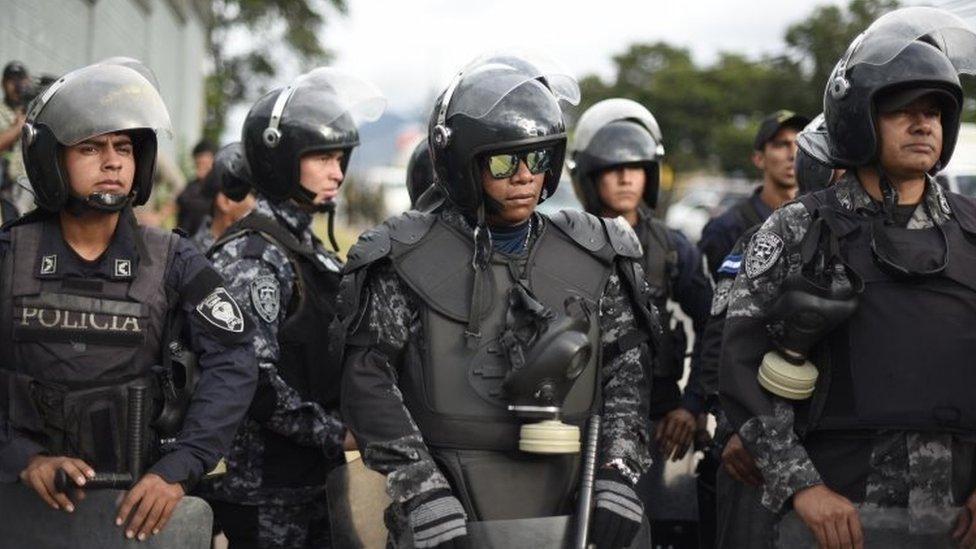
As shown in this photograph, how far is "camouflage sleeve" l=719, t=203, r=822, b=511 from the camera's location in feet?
12.2

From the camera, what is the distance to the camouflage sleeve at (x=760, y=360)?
12.2 feet

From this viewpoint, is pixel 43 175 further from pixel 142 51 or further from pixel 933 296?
pixel 142 51

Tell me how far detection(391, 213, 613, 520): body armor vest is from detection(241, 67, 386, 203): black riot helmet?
1473 millimetres

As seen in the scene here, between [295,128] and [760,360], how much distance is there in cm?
217

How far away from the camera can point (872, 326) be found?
12.1 ft

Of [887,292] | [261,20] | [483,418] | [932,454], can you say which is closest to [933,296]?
[887,292]

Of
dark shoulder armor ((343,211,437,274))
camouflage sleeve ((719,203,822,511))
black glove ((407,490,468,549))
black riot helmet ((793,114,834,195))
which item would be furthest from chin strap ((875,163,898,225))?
black glove ((407,490,468,549))

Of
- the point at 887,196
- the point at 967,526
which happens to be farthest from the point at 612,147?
the point at 967,526

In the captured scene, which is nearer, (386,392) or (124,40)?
(386,392)

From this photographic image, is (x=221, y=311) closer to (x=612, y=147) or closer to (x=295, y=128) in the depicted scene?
(x=295, y=128)

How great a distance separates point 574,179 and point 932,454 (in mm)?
3120

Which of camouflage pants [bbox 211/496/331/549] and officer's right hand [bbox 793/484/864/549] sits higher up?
officer's right hand [bbox 793/484/864/549]

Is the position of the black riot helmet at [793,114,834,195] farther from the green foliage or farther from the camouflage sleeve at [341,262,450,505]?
the green foliage

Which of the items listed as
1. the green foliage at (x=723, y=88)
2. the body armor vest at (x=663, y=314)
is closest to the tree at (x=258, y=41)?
the green foliage at (x=723, y=88)
